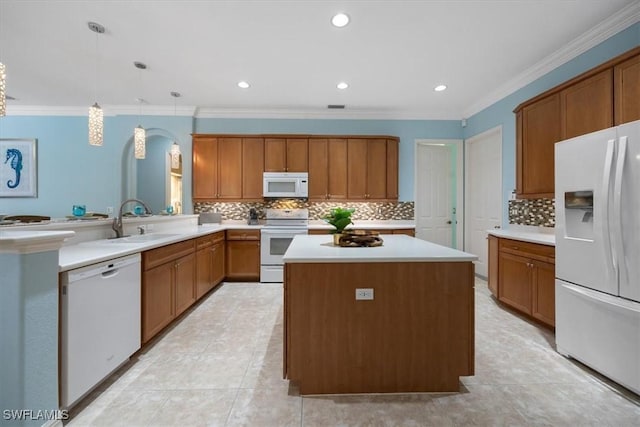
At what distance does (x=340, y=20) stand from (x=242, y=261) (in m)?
3.48

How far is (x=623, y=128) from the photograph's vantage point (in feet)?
5.72

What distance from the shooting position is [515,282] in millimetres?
2949

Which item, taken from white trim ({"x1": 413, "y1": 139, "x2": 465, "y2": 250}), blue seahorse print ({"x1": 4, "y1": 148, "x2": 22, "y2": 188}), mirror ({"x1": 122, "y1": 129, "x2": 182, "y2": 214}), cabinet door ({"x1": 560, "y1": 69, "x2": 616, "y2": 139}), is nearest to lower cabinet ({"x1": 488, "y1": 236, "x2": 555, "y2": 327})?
cabinet door ({"x1": 560, "y1": 69, "x2": 616, "y2": 139})

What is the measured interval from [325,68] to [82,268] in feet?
10.1

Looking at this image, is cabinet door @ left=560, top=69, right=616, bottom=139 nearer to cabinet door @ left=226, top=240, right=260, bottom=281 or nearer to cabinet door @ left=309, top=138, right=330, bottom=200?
cabinet door @ left=309, top=138, right=330, bottom=200

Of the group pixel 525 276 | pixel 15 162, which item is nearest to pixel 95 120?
pixel 15 162

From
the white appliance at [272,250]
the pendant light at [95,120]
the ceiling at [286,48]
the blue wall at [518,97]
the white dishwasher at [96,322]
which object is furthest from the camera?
the white appliance at [272,250]

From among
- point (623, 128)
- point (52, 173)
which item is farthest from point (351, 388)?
point (52, 173)

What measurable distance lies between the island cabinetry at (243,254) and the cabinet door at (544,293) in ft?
11.6

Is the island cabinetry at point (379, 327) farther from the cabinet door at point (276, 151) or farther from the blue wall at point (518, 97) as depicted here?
the cabinet door at point (276, 151)

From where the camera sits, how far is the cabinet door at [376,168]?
470 cm

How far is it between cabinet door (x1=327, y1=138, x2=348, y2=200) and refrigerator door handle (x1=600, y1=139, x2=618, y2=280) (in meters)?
3.24

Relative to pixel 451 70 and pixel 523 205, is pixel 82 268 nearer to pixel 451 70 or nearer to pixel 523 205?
pixel 451 70

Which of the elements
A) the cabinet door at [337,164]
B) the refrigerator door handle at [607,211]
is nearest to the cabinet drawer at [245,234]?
the cabinet door at [337,164]
